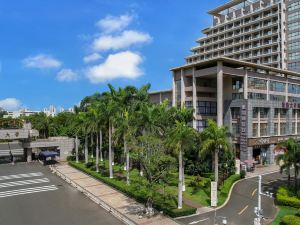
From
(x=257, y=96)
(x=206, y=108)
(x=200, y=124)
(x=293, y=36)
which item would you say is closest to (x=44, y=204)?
(x=200, y=124)

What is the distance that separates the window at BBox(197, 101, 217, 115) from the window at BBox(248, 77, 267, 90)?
9367 mm

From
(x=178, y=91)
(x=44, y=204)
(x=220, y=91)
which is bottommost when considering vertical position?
(x=44, y=204)

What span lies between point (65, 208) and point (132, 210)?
892 centimetres

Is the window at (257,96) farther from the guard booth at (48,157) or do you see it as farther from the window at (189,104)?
the guard booth at (48,157)

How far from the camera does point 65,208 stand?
126 feet

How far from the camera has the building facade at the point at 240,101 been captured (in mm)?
64062

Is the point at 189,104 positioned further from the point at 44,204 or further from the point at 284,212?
the point at 44,204

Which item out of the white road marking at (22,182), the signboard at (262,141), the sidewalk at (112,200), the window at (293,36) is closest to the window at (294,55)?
the window at (293,36)

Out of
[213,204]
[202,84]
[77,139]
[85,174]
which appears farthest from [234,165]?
[77,139]

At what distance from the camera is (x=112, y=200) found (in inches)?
1593

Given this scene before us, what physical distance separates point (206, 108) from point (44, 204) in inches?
1699

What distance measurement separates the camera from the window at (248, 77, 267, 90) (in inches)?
2692

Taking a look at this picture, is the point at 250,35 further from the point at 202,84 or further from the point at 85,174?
the point at 85,174

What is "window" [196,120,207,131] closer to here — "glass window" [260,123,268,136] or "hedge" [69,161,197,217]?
"glass window" [260,123,268,136]
